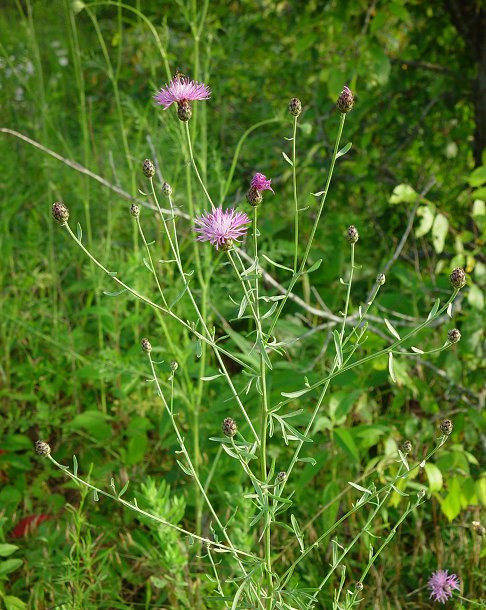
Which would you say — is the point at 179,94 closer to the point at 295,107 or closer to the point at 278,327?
the point at 295,107

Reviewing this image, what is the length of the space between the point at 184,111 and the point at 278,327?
3.27 ft

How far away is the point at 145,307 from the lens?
234 cm

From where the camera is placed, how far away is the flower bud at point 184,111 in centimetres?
104

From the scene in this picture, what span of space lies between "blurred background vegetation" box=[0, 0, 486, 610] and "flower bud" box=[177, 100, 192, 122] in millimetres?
606

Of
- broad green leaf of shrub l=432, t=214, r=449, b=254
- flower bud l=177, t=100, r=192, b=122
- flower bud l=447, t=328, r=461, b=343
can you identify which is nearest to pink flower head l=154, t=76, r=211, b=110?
flower bud l=177, t=100, r=192, b=122

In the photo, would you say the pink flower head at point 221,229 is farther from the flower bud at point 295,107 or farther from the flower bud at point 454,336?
the flower bud at point 454,336

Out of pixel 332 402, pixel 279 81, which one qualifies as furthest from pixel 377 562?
pixel 279 81

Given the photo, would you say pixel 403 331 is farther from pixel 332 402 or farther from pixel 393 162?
pixel 393 162

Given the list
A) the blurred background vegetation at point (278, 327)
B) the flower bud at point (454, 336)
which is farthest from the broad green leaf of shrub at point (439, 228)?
the flower bud at point (454, 336)

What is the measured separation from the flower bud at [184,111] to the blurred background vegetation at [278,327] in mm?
606

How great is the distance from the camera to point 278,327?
6.49ft

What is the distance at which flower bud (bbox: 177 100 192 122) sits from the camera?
104 centimetres

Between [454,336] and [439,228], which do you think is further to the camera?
[439,228]

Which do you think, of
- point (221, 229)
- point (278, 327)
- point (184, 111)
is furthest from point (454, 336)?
point (278, 327)
